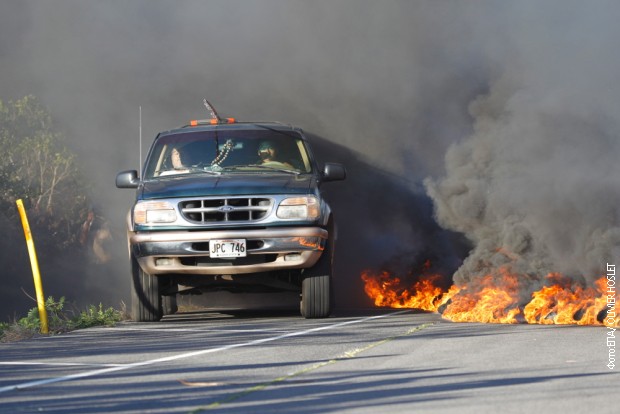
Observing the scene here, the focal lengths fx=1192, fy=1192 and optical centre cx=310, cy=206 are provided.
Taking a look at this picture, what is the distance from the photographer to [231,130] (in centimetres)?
1430

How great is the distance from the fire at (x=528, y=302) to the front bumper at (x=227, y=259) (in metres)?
2.06

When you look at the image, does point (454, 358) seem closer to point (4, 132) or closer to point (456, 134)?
point (456, 134)

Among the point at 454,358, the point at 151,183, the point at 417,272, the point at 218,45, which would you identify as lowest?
the point at 417,272

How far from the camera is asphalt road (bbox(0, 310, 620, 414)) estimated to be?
21.2 ft

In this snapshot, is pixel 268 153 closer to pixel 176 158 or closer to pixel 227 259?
pixel 176 158

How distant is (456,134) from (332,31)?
3237 mm

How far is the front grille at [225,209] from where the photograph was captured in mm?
12531

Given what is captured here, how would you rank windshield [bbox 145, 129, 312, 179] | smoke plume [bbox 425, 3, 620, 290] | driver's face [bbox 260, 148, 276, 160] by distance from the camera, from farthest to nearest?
1. smoke plume [bbox 425, 3, 620, 290]
2. driver's face [bbox 260, 148, 276, 160]
3. windshield [bbox 145, 129, 312, 179]

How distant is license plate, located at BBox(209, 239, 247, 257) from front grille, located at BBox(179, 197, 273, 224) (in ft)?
0.92

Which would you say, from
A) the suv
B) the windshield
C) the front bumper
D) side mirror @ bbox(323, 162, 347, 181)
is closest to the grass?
the suv

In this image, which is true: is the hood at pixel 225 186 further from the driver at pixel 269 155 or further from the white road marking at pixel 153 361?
the white road marking at pixel 153 361

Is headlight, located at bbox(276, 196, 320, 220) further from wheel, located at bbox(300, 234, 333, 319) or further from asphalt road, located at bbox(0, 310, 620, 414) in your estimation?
asphalt road, located at bbox(0, 310, 620, 414)

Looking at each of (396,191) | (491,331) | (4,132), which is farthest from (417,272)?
(4,132)

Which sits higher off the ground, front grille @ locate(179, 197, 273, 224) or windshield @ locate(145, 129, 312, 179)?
windshield @ locate(145, 129, 312, 179)
